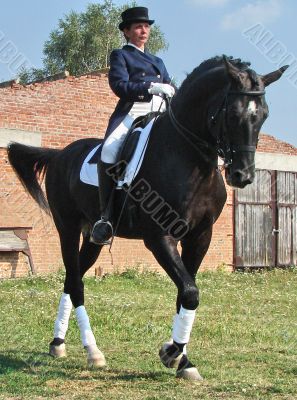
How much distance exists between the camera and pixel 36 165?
362 inches

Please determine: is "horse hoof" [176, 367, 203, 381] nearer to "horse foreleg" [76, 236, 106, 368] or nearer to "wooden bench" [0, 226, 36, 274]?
"horse foreleg" [76, 236, 106, 368]

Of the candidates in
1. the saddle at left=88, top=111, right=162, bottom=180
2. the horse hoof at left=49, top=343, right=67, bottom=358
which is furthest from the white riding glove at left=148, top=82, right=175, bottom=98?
the horse hoof at left=49, top=343, right=67, bottom=358

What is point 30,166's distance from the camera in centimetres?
922

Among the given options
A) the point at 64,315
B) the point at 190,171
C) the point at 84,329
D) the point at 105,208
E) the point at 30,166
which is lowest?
the point at 84,329

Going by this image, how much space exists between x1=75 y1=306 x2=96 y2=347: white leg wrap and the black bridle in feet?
7.48

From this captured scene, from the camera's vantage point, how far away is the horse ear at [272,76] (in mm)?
5848

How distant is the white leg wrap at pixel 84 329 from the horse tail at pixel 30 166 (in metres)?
2.11

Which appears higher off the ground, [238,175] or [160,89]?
[160,89]

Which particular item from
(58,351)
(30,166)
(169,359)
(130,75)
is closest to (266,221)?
(30,166)

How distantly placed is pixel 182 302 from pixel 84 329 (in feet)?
4.98

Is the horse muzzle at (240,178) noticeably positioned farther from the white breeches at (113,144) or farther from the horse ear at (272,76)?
the white breeches at (113,144)

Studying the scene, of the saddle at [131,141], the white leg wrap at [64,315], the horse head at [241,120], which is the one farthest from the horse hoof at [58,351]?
the horse head at [241,120]

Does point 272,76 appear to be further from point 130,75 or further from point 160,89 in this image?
point 130,75

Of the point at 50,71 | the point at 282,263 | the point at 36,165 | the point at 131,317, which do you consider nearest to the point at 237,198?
the point at 282,263
